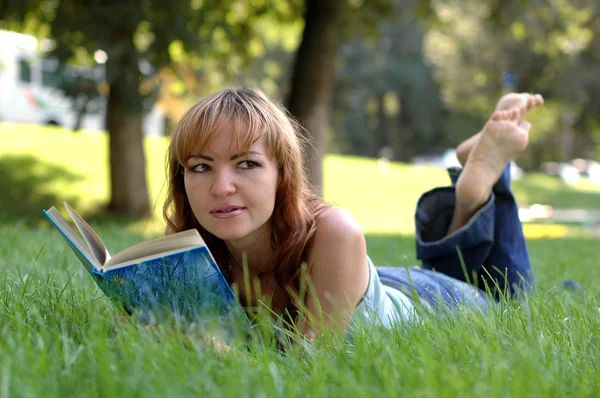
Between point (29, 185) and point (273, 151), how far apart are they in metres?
12.4

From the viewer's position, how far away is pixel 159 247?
1.99m

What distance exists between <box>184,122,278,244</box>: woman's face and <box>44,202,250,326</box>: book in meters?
0.31

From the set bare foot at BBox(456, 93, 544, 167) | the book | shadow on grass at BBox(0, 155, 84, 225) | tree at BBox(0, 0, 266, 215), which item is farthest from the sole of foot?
shadow on grass at BBox(0, 155, 84, 225)

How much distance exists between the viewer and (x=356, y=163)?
21109mm

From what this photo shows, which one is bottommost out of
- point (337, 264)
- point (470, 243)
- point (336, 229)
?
point (470, 243)

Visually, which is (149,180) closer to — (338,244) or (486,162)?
(486,162)

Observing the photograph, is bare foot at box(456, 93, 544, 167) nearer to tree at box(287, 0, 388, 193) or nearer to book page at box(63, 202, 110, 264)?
book page at box(63, 202, 110, 264)

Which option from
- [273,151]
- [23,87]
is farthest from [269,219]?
[23,87]

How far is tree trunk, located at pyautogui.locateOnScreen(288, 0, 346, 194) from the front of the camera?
1049 centimetres

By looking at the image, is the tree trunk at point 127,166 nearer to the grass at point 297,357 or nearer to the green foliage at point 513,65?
the green foliage at point 513,65

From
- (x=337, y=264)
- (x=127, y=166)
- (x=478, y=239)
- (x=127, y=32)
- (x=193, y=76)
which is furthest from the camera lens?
(x=193, y=76)

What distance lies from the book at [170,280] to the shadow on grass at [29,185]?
9783 millimetres

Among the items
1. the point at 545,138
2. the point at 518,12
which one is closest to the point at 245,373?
the point at 518,12

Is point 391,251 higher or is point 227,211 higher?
point 227,211
